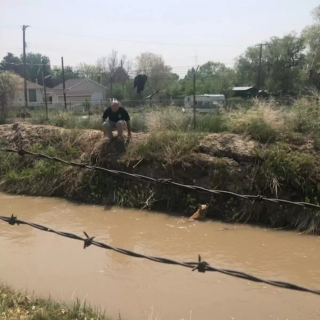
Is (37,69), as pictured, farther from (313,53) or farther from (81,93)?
(313,53)

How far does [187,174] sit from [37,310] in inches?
246

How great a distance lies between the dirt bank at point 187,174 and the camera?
→ 28.2 feet

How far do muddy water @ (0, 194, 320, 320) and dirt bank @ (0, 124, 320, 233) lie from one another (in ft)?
1.39

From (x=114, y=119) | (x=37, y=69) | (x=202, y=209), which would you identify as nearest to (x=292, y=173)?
(x=202, y=209)

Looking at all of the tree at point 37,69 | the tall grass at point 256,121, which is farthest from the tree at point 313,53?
the tree at point 37,69

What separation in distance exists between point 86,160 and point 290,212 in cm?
510

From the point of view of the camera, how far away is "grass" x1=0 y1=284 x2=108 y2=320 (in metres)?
3.71

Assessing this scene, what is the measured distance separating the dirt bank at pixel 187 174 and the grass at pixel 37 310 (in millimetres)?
5069

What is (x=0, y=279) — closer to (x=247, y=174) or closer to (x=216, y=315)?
(x=216, y=315)

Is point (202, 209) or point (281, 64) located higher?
point (281, 64)

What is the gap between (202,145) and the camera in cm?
1005

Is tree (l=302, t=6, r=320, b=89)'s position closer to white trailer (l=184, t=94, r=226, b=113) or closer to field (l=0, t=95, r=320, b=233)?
white trailer (l=184, t=94, r=226, b=113)

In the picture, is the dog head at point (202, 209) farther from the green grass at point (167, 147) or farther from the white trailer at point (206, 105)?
the white trailer at point (206, 105)

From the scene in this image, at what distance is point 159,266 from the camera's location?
6.19 metres
